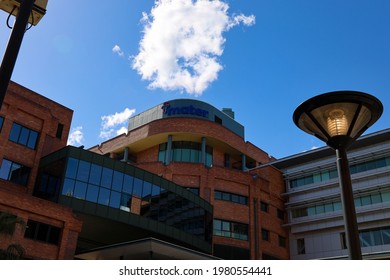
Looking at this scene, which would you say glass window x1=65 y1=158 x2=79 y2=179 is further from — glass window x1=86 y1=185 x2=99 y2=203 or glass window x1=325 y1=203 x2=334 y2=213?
glass window x1=325 y1=203 x2=334 y2=213

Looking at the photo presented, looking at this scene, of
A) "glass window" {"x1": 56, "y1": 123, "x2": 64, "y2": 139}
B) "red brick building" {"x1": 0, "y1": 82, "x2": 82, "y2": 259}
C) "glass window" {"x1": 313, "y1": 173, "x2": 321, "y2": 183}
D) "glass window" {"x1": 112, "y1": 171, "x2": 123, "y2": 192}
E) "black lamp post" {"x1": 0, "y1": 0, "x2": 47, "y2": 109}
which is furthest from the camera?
"glass window" {"x1": 313, "y1": 173, "x2": 321, "y2": 183}

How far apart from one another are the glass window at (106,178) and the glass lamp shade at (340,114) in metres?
25.6

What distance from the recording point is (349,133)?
623cm

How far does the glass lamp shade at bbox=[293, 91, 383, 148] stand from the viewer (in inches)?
240

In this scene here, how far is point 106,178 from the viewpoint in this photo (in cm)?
3072

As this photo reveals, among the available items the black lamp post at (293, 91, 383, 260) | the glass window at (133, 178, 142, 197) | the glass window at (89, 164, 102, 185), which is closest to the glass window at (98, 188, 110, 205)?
the glass window at (89, 164, 102, 185)

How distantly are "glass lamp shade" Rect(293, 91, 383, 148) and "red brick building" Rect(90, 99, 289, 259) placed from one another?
123ft

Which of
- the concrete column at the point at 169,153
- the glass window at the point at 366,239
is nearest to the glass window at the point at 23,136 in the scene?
the concrete column at the point at 169,153

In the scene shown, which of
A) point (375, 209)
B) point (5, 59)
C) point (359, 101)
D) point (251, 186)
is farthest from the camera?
point (251, 186)

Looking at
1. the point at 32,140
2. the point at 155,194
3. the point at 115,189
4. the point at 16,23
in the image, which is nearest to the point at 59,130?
the point at 32,140
